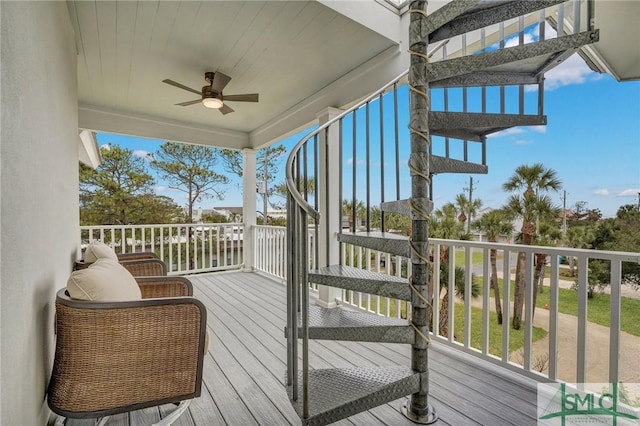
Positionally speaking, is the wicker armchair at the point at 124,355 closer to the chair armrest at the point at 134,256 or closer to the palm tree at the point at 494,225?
the chair armrest at the point at 134,256

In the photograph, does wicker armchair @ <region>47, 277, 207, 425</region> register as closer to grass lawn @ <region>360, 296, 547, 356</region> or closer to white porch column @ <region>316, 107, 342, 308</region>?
white porch column @ <region>316, 107, 342, 308</region>

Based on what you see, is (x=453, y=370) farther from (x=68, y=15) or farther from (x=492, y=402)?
(x=68, y=15)

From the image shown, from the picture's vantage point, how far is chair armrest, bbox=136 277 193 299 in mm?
2170

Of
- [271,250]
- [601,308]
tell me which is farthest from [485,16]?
[271,250]

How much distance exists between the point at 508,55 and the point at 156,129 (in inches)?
198

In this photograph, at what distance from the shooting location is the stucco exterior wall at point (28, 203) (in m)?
0.99

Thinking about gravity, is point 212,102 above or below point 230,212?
above

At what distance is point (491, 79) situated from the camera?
1.99 m

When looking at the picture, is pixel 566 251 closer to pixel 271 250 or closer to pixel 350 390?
pixel 350 390

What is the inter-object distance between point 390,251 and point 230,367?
1509 millimetres

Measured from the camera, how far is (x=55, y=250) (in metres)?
1.87

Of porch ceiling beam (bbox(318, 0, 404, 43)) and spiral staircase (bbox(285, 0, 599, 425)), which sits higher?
porch ceiling beam (bbox(318, 0, 404, 43))

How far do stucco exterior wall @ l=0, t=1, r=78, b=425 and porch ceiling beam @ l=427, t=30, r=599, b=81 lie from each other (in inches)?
73.6

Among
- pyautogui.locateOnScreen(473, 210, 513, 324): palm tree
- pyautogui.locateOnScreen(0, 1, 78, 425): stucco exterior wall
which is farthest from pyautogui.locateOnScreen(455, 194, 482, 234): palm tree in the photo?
pyautogui.locateOnScreen(0, 1, 78, 425): stucco exterior wall
